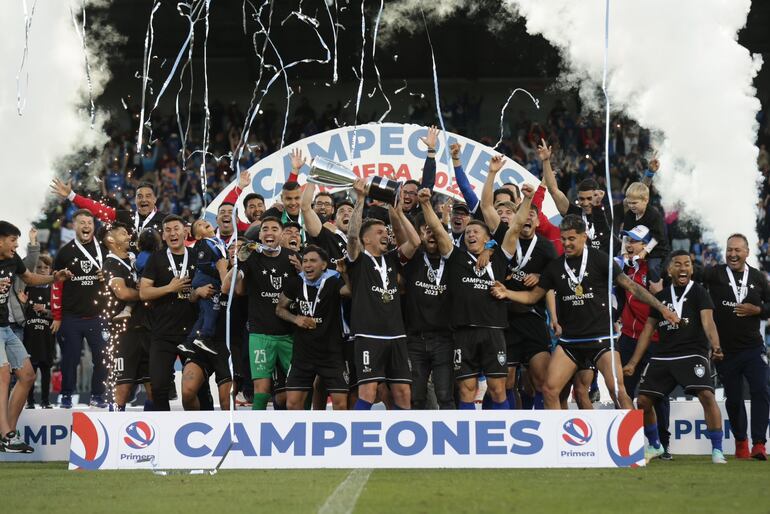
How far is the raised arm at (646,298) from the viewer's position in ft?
31.9

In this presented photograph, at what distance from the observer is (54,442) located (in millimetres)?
11133

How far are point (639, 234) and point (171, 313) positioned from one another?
448 cm

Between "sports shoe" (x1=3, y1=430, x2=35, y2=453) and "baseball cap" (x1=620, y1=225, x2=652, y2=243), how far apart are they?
5.94 metres

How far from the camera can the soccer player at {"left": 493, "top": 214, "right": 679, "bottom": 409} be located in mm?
9602

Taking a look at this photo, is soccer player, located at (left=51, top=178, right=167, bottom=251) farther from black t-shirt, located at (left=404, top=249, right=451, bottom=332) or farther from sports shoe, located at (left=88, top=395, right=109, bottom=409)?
black t-shirt, located at (left=404, top=249, right=451, bottom=332)

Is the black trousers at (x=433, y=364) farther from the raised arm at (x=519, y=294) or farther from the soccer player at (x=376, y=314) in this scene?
the raised arm at (x=519, y=294)

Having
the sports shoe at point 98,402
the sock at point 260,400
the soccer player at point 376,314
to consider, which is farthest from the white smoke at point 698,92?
the sports shoe at point 98,402

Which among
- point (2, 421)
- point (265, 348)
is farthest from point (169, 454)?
point (2, 421)

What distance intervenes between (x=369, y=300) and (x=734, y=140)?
5109mm

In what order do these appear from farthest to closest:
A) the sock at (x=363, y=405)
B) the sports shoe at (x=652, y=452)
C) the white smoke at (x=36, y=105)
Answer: the white smoke at (x=36, y=105) < the sports shoe at (x=652, y=452) < the sock at (x=363, y=405)

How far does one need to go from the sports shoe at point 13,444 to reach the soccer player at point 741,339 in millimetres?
6339

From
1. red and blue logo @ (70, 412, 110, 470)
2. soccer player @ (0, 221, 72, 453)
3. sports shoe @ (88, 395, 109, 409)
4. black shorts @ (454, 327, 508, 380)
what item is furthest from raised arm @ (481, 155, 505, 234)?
sports shoe @ (88, 395, 109, 409)

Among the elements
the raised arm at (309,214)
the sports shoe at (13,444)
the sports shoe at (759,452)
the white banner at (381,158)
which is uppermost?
the white banner at (381,158)

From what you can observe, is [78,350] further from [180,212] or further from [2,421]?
[180,212]
